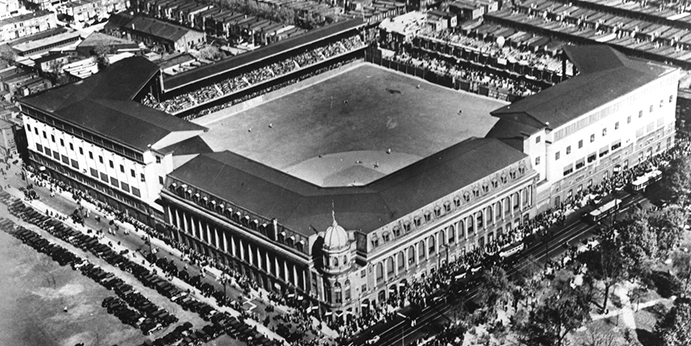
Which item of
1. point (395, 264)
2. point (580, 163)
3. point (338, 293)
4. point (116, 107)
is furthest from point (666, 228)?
point (116, 107)

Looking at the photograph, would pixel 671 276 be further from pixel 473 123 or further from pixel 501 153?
pixel 473 123

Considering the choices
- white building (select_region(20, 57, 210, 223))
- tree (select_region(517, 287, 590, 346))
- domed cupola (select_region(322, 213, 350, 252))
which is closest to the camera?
tree (select_region(517, 287, 590, 346))

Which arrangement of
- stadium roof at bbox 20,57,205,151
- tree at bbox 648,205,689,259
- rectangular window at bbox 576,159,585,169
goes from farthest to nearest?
rectangular window at bbox 576,159,585,169 < stadium roof at bbox 20,57,205,151 < tree at bbox 648,205,689,259

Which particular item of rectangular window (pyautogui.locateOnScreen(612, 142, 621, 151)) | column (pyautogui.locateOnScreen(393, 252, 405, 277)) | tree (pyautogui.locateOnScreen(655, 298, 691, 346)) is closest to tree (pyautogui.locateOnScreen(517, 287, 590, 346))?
tree (pyautogui.locateOnScreen(655, 298, 691, 346))

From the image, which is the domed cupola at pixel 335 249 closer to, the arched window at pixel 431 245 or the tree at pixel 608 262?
the arched window at pixel 431 245

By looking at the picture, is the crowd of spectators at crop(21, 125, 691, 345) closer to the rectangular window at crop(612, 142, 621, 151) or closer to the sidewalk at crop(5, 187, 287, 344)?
the sidewalk at crop(5, 187, 287, 344)

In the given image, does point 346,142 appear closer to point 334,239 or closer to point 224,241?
point 224,241

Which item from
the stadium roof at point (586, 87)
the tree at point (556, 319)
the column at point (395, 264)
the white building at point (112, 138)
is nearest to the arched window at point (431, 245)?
the column at point (395, 264)

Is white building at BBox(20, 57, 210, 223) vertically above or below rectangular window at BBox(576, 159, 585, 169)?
above
